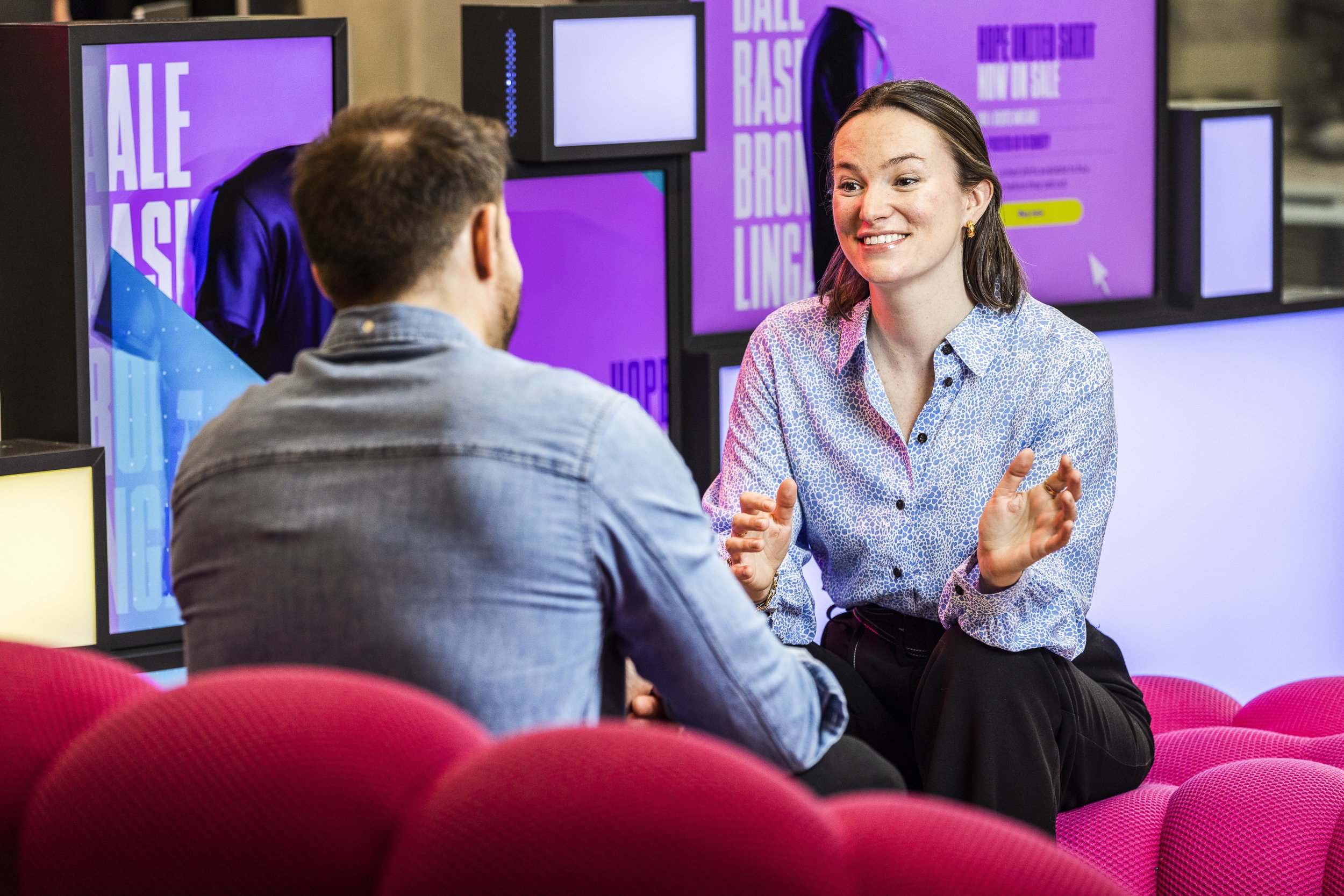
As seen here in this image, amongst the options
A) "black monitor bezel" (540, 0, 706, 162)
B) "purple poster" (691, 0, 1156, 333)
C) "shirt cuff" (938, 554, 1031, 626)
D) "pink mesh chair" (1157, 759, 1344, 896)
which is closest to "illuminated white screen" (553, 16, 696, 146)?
"black monitor bezel" (540, 0, 706, 162)

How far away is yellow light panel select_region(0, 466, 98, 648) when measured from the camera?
2152mm

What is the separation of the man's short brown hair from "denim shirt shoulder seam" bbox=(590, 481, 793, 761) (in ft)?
0.86

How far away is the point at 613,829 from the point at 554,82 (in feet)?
6.62

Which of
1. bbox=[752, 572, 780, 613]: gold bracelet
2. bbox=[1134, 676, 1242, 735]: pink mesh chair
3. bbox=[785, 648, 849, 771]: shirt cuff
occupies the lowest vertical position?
bbox=[1134, 676, 1242, 735]: pink mesh chair

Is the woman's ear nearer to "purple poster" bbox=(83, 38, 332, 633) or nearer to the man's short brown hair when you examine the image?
"purple poster" bbox=(83, 38, 332, 633)

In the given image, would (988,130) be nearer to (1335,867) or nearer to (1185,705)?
(1185,705)

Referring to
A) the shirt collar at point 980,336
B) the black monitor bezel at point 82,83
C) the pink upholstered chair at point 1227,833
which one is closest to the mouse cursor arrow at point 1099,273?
the shirt collar at point 980,336

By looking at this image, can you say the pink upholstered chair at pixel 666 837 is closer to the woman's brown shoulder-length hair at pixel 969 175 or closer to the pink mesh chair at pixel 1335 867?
the pink mesh chair at pixel 1335 867

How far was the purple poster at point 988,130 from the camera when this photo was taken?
3.12m

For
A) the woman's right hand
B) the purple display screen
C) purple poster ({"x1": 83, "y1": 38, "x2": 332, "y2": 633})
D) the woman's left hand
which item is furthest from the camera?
the purple display screen

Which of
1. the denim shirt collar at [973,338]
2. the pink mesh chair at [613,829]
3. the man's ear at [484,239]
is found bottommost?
the pink mesh chair at [613,829]

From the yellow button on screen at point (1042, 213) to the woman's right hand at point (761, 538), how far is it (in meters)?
1.58

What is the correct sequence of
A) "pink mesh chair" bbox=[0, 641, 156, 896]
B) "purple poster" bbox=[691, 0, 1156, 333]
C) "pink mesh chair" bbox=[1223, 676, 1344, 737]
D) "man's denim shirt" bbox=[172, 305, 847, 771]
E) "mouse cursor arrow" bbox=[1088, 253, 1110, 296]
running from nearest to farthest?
"pink mesh chair" bbox=[0, 641, 156, 896]
"man's denim shirt" bbox=[172, 305, 847, 771]
"pink mesh chair" bbox=[1223, 676, 1344, 737]
"purple poster" bbox=[691, 0, 1156, 333]
"mouse cursor arrow" bbox=[1088, 253, 1110, 296]

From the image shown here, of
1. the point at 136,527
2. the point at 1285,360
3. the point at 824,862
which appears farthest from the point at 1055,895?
the point at 1285,360
